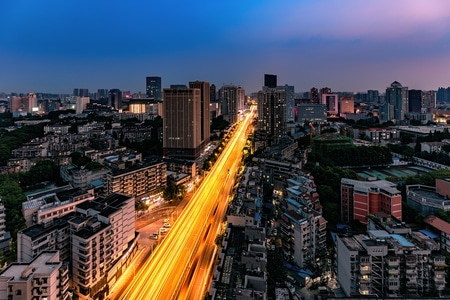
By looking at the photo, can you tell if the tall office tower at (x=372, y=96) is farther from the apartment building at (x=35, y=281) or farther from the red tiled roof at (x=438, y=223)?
the apartment building at (x=35, y=281)

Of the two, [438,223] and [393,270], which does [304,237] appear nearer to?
[393,270]

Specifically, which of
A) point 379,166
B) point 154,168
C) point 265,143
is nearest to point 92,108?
point 265,143

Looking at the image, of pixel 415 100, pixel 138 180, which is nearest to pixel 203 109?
pixel 138 180

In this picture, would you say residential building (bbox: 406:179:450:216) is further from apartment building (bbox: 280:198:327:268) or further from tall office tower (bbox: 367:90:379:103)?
tall office tower (bbox: 367:90:379:103)

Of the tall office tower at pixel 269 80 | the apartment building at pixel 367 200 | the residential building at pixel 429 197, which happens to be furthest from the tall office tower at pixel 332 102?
the apartment building at pixel 367 200

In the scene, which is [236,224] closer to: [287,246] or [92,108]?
[287,246]
